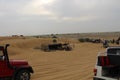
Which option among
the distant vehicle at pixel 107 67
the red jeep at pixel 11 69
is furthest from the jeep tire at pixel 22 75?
the distant vehicle at pixel 107 67

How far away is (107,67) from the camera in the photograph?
9227mm

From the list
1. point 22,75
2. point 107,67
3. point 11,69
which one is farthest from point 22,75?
point 107,67

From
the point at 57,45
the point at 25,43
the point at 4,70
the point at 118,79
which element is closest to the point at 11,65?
the point at 4,70

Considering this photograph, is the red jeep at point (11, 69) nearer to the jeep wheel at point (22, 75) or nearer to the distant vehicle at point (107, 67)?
the jeep wheel at point (22, 75)

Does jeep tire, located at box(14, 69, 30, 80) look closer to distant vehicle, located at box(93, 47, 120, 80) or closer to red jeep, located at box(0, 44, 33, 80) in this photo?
red jeep, located at box(0, 44, 33, 80)

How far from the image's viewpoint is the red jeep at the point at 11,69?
11.6 meters

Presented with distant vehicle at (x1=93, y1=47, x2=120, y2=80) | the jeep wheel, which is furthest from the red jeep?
distant vehicle at (x1=93, y1=47, x2=120, y2=80)

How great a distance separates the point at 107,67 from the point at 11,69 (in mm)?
4775

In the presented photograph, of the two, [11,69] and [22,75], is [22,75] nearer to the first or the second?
[22,75]

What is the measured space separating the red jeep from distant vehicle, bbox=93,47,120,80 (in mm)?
4295

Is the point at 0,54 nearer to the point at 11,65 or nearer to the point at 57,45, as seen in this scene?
the point at 11,65

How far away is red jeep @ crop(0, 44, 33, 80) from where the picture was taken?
11641 millimetres

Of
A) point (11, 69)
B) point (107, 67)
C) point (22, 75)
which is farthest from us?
point (22, 75)

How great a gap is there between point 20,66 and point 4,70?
0.81 metres
